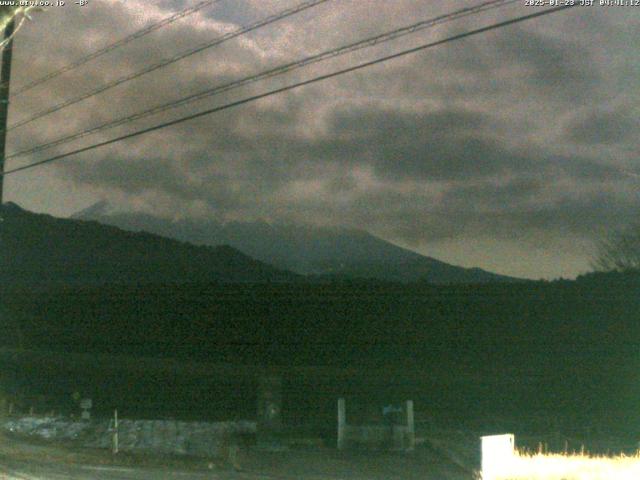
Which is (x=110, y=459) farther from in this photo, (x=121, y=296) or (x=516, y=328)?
(x=121, y=296)

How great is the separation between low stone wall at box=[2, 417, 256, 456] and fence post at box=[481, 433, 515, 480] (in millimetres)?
9000

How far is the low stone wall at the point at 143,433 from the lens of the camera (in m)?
21.5

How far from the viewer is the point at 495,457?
1364 cm

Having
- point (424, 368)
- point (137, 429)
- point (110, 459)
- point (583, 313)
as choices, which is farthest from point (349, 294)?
point (110, 459)

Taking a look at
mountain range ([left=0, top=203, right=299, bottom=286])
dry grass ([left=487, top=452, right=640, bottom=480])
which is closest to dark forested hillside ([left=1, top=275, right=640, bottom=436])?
mountain range ([left=0, top=203, right=299, bottom=286])

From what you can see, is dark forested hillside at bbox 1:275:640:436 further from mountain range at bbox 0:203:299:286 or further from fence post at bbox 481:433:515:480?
fence post at bbox 481:433:515:480

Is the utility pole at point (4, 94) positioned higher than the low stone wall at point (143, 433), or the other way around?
the utility pole at point (4, 94)

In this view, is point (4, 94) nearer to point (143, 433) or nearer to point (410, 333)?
point (143, 433)

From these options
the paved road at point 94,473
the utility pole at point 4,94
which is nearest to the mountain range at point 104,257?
the utility pole at point 4,94

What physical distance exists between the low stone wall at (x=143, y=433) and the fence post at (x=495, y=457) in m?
9.00

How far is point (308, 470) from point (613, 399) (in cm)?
2473

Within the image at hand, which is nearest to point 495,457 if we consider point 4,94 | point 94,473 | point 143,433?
point 94,473

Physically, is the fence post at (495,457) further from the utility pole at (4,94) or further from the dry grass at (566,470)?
the utility pole at (4,94)

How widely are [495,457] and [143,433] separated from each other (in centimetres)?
1323
